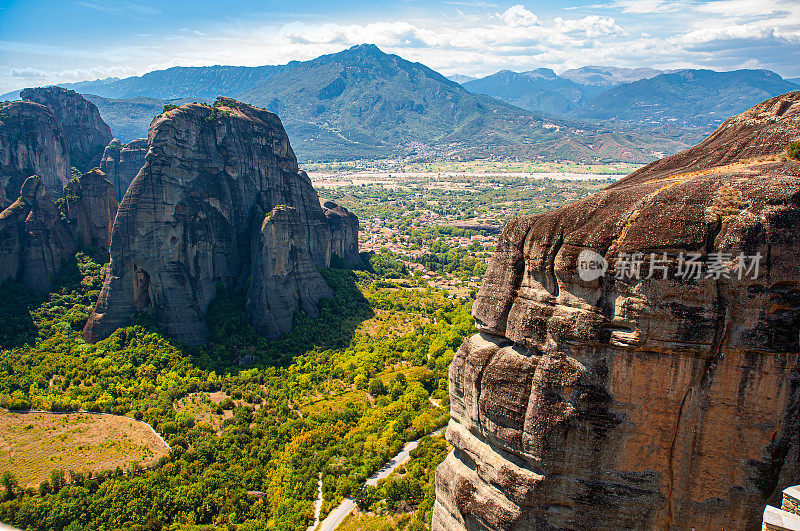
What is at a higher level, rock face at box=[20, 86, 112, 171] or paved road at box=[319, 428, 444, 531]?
rock face at box=[20, 86, 112, 171]

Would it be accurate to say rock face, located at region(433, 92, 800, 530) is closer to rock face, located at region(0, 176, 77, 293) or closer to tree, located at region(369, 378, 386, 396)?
tree, located at region(369, 378, 386, 396)

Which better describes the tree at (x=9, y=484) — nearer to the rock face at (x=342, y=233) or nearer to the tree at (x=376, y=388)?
the tree at (x=376, y=388)

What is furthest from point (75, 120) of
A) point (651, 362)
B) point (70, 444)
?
point (651, 362)

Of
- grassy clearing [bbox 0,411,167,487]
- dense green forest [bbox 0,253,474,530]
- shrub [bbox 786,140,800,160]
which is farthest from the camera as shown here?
grassy clearing [bbox 0,411,167,487]

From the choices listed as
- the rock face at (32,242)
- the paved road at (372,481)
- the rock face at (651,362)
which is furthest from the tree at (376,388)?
the rock face at (32,242)

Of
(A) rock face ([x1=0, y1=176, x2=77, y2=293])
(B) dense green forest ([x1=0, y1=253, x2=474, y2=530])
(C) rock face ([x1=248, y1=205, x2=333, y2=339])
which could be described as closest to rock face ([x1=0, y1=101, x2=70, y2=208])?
(A) rock face ([x1=0, y1=176, x2=77, y2=293])
